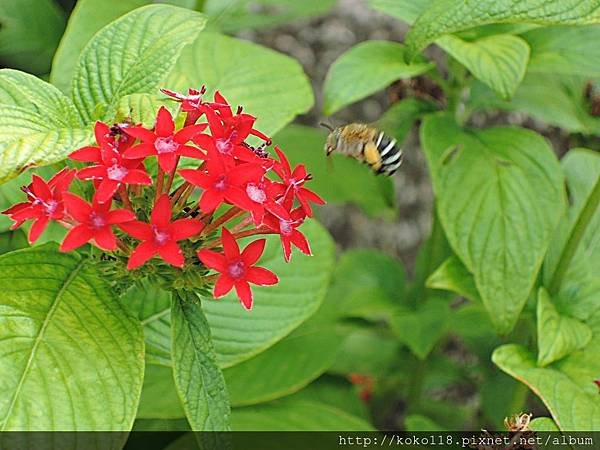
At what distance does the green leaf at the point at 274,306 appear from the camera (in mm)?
1111

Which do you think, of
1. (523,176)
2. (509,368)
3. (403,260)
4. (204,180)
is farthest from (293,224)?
(403,260)

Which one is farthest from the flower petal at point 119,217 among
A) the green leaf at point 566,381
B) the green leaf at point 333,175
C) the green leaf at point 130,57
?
the green leaf at point 333,175

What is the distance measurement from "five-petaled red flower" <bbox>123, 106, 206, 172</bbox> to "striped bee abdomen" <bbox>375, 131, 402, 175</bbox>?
0.34 meters

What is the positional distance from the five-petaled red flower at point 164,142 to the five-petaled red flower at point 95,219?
0.05 metres

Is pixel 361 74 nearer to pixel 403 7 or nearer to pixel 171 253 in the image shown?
pixel 403 7

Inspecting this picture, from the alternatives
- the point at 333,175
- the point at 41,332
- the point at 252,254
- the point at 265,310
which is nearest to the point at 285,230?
the point at 252,254

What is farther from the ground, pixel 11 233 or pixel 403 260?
pixel 11 233

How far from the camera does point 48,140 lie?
2.50 ft

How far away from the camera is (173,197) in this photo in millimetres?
838

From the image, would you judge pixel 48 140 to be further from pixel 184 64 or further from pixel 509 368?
pixel 509 368

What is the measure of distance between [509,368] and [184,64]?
636 millimetres

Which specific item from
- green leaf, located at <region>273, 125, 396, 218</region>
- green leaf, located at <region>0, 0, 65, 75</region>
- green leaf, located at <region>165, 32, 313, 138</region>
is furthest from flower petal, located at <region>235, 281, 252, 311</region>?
green leaf, located at <region>0, 0, 65, 75</region>

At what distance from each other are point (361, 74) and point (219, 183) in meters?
0.60

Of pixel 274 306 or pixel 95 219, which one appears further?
pixel 274 306
